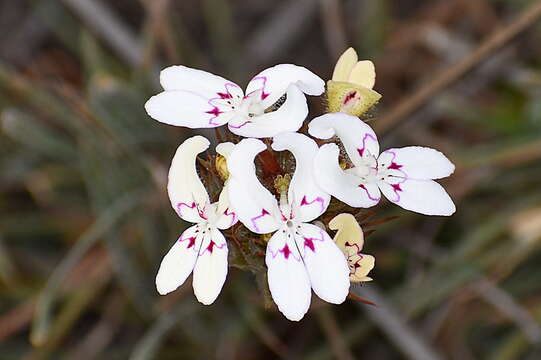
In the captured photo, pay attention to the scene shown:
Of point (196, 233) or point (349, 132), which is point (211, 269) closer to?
point (196, 233)

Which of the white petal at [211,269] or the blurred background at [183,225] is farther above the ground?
the blurred background at [183,225]

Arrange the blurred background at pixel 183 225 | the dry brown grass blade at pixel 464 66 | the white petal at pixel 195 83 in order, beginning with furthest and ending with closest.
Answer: the blurred background at pixel 183 225 < the dry brown grass blade at pixel 464 66 < the white petal at pixel 195 83

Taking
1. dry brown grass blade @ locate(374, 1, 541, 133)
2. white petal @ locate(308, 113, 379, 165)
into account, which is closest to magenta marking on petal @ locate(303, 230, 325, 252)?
white petal @ locate(308, 113, 379, 165)

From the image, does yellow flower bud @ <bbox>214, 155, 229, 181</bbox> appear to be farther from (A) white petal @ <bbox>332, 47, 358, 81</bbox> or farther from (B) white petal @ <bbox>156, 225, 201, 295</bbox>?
(A) white petal @ <bbox>332, 47, 358, 81</bbox>

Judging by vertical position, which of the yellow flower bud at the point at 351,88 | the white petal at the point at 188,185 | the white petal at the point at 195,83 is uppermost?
the white petal at the point at 195,83

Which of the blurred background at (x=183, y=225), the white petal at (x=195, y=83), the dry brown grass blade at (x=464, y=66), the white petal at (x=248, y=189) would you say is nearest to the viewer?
the white petal at (x=248, y=189)

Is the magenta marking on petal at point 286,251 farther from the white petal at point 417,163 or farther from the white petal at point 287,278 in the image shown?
the white petal at point 417,163

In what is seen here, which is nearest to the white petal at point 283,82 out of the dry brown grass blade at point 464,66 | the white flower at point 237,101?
the white flower at point 237,101

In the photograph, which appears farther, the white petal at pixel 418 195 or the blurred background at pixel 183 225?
the blurred background at pixel 183 225

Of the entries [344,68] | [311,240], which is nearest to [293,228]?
[311,240]

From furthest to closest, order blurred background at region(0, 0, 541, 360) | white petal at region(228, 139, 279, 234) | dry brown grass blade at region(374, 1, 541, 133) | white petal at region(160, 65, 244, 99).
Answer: blurred background at region(0, 0, 541, 360) < dry brown grass blade at region(374, 1, 541, 133) < white petal at region(160, 65, 244, 99) < white petal at region(228, 139, 279, 234)
